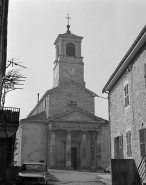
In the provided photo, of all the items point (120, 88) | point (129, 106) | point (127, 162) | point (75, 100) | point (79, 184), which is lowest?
point (79, 184)

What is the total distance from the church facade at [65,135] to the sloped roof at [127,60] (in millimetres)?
17478

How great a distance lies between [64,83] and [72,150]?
9.86m

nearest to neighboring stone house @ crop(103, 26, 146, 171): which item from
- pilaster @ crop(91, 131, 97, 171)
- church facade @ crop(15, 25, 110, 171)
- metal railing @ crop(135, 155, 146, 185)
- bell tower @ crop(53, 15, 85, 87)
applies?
metal railing @ crop(135, 155, 146, 185)

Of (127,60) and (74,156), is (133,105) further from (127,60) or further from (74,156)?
(74,156)

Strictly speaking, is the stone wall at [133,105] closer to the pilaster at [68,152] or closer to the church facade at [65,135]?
the pilaster at [68,152]

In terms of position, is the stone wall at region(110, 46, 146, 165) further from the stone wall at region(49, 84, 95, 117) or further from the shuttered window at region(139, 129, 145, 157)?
the stone wall at region(49, 84, 95, 117)

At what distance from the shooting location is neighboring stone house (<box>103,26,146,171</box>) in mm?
13400

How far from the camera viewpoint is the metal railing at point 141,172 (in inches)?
511

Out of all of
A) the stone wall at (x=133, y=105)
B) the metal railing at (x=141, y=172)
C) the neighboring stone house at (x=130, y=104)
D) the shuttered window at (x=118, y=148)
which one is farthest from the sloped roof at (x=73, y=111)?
the metal railing at (x=141, y=172)

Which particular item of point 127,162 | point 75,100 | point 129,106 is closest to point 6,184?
point 127,162

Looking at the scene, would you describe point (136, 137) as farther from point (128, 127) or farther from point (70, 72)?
point (70, 72)

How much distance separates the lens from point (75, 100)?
42.1m

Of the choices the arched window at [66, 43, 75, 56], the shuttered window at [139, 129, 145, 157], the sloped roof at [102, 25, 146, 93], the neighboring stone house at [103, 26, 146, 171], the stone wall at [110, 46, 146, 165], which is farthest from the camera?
Answer: the arched window at [66, 43, 75, 56]

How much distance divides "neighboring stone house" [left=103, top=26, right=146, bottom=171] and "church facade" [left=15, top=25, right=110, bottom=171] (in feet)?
59.0
